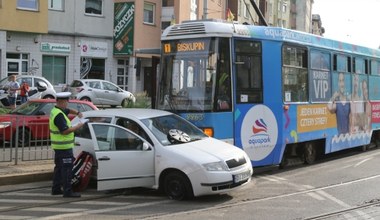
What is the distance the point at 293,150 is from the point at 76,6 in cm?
2379

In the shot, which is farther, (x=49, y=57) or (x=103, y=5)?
(x=103, y=5)

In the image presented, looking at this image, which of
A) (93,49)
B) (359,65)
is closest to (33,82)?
(93,49)

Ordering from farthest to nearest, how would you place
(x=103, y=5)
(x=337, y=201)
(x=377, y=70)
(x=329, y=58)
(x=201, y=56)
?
(x=103, y=5) < (x=377, y=70) < (x=329, y=58) < (x=201, y=56) < (x=337, y=201)

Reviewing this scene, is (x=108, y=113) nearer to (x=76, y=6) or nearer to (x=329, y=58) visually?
(x=329, y=58)

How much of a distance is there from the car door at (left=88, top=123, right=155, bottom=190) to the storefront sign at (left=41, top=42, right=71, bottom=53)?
23919mm

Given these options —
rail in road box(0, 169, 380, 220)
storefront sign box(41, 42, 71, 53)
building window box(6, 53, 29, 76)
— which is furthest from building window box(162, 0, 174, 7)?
rail in road box(0, 169, 380, 220)

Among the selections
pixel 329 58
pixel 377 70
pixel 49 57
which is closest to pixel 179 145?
pixel 329 58

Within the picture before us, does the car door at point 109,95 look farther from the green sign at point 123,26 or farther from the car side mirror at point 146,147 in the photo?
the car side mirror at point 146,147

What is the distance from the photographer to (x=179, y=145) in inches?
356

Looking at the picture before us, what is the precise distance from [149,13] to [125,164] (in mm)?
30173

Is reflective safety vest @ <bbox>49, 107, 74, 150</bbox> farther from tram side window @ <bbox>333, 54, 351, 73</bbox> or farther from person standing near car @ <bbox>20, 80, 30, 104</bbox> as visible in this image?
person standing near car @ <bbox>20, 80, 30, 104</bbox>

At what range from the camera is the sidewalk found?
10242mm

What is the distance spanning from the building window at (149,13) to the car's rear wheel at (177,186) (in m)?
29.8

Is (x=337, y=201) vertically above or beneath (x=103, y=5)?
beneath
